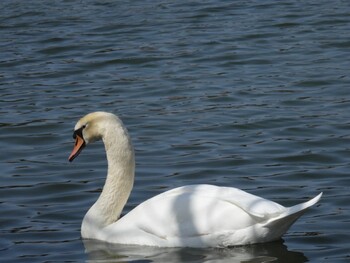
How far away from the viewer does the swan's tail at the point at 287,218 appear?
7.40 meters

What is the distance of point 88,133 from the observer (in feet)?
27.9

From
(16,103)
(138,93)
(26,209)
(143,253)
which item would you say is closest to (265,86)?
(138,93)

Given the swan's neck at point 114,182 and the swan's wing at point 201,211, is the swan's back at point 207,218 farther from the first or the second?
the swan's neck at point 114,182

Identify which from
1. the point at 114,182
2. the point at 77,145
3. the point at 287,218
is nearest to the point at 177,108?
the point at 77,145

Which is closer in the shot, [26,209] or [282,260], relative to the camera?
[282,260]

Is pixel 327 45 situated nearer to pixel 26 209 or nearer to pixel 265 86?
pixel 265 86

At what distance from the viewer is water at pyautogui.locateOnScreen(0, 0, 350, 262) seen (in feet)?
27.5

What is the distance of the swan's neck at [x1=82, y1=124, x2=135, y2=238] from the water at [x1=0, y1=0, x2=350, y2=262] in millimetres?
201

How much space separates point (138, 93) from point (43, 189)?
350cm

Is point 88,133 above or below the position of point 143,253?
above

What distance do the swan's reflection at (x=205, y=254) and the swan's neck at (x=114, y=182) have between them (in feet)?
1.34

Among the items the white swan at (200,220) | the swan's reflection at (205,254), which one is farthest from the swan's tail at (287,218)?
the swan's reflection at (205,254)

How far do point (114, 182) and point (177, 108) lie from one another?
12.3 ft

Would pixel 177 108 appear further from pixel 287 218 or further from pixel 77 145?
pixel 287 218
